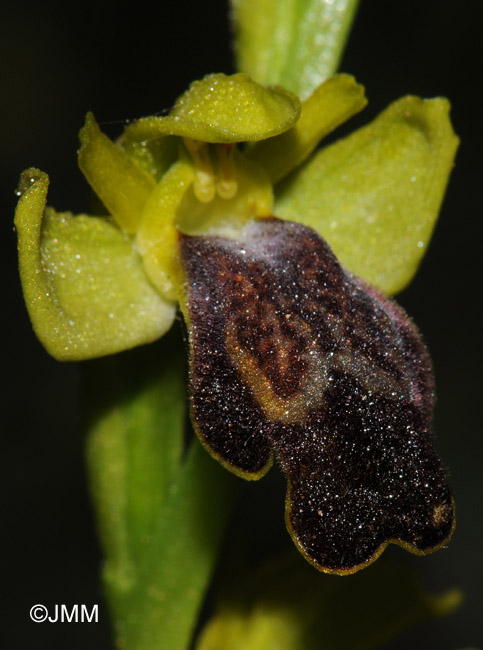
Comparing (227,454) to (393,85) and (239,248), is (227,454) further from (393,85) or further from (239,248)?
(393,85)

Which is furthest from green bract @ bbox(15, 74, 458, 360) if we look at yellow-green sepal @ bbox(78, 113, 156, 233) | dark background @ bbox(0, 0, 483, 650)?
dark background @ bbox(0, 0, 483, 650)

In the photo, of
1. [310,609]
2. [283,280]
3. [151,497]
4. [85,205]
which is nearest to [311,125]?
[283,280]

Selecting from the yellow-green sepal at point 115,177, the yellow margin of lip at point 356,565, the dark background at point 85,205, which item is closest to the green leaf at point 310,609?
the yellow margin of lip at point 356,565

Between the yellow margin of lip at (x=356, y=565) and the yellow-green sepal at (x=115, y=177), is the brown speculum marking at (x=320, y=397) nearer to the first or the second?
the yellow margin of lip at (x=356, y=565)

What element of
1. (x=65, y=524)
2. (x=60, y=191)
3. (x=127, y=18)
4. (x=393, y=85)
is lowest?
(x=65, y=524)

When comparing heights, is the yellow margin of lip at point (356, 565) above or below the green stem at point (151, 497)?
above

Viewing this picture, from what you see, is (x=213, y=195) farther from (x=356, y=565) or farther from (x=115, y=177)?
(x=356, y=565)

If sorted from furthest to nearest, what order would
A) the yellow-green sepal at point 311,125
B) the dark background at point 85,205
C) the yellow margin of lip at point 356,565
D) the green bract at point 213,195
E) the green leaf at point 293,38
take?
the dark background at point 85,205, the green leaf at point 293,38, the yellow-green sepal at point 311,125, the green bract at point 213,195, the yellow margin of lip at point 356,565

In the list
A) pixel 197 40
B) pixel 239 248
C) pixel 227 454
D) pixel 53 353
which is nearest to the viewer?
pixel 227 454

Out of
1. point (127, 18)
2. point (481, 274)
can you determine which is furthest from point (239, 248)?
point (481, 274)
